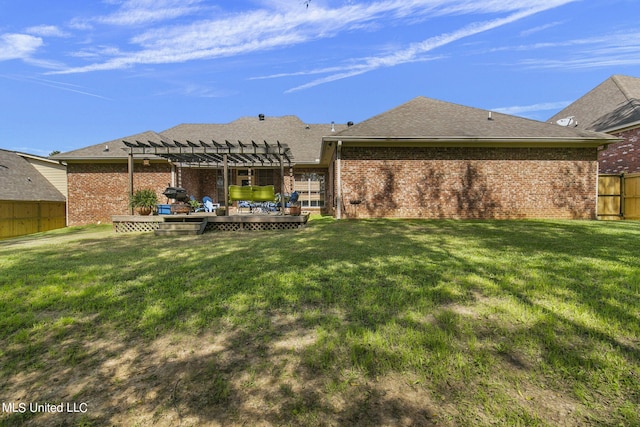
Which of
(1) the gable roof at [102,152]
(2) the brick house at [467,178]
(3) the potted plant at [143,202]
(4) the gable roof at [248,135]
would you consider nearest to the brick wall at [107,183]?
(1) the gable roof at [102,152]

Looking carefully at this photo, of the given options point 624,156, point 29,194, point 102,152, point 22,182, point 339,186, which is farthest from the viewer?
point 22,182

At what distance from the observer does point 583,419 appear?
1679 mm

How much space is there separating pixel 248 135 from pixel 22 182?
43.8 feet

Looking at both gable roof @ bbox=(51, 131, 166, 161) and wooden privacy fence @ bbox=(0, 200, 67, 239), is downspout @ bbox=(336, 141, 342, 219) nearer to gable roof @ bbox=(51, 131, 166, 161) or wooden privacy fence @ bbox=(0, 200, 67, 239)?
gable roof @ bbox=(51, 131, 166, 161)

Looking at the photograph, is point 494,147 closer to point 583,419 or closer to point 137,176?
point 583,419

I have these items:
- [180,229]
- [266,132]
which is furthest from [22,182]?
[180,229]

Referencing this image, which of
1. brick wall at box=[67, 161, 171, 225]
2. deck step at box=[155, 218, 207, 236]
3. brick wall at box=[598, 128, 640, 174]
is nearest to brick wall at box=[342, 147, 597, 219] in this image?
brick wall at box=[598, 128, 640, 174]

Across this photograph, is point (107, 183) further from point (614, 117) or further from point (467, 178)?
point (614, 117)

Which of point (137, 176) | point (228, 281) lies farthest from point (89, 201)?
point (228, 281)

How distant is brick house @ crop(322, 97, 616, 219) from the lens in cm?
1205

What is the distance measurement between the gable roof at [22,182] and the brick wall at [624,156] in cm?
2966

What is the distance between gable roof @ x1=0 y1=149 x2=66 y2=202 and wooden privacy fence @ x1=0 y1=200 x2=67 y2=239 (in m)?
0.36

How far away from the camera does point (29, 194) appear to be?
16781 mm

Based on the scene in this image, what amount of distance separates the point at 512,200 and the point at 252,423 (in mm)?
13555
